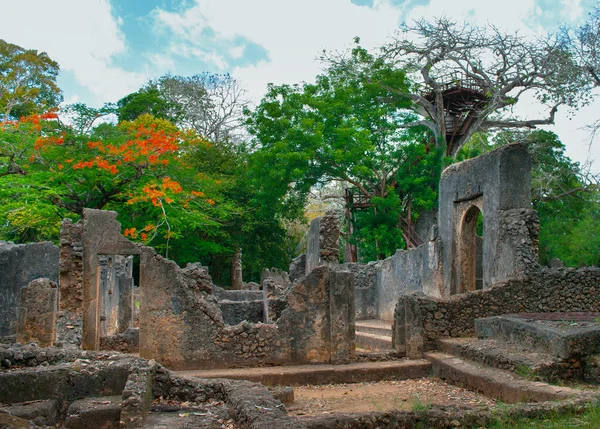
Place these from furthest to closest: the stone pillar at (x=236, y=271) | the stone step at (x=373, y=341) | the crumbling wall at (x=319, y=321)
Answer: the stone pillar at (x=236, y=271) < the stone step at (x=373, y=341) < the crumbling wall at (x=319, y=321)

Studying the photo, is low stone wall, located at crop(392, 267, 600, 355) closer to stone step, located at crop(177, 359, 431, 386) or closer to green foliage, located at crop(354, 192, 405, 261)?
stone step, located at crop(177, 359, 431, 386)

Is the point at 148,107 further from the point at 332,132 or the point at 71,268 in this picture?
the point at 71,268

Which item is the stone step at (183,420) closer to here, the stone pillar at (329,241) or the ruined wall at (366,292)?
the stone pillar at (329,241)

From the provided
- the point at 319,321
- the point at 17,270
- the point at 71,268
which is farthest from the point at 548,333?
the point at 17,270

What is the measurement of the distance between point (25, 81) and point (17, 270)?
2032 cm

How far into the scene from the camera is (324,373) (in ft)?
30.7

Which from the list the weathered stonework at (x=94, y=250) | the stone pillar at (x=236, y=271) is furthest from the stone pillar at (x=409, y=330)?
the stone pillar at (x=236, y=271)

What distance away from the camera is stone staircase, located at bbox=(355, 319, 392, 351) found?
12481 millimetres

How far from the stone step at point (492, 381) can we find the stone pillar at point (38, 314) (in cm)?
648


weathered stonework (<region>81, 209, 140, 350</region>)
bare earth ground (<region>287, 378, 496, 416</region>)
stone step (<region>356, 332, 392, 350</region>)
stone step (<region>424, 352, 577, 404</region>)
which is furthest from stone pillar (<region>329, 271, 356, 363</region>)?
weathered stonework (<region>81, 209, 140, 350</region>)

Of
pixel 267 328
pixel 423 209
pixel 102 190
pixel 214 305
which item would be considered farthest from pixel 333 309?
pixel 423 209

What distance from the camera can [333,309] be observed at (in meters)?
9.92

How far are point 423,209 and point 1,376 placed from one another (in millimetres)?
21141

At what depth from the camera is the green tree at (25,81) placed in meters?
29.2
